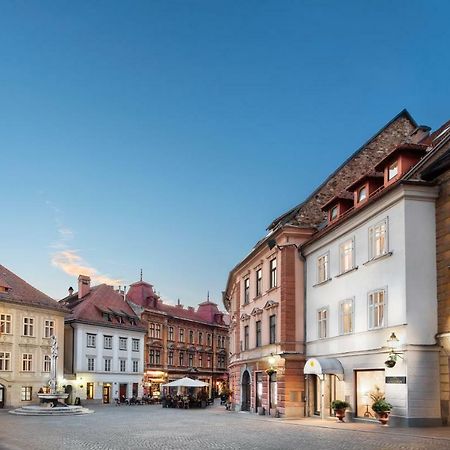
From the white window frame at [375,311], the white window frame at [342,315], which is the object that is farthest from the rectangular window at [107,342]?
the white window frame at [375,311]

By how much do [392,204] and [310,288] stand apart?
10.4 m

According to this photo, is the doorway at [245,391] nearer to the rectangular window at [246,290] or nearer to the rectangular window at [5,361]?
the rectangular window at [246,290]

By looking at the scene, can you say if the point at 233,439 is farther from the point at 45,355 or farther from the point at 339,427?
the point at 45,355

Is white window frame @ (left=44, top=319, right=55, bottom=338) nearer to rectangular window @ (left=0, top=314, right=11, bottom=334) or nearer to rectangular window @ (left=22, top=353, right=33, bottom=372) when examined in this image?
rectangular window @ (left=22, top=353, right=33, bottom=372)

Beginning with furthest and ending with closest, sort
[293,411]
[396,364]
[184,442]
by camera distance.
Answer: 1. [293,411]
2. [396,364]
3. [184,442]

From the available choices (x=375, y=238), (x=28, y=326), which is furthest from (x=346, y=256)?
(x=28, y=326)

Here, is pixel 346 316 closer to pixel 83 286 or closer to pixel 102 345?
pixel 102 345

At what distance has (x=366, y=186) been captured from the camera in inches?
1217

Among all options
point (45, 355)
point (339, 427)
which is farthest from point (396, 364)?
point (45, 355)

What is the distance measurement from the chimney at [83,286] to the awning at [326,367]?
48.8 m

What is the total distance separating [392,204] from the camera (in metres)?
27.3

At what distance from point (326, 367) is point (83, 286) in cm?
5063

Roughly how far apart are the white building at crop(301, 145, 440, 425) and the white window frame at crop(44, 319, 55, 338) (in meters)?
34.9

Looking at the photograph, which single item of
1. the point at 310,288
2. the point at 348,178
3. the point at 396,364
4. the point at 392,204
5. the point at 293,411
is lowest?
the point at 293,411
